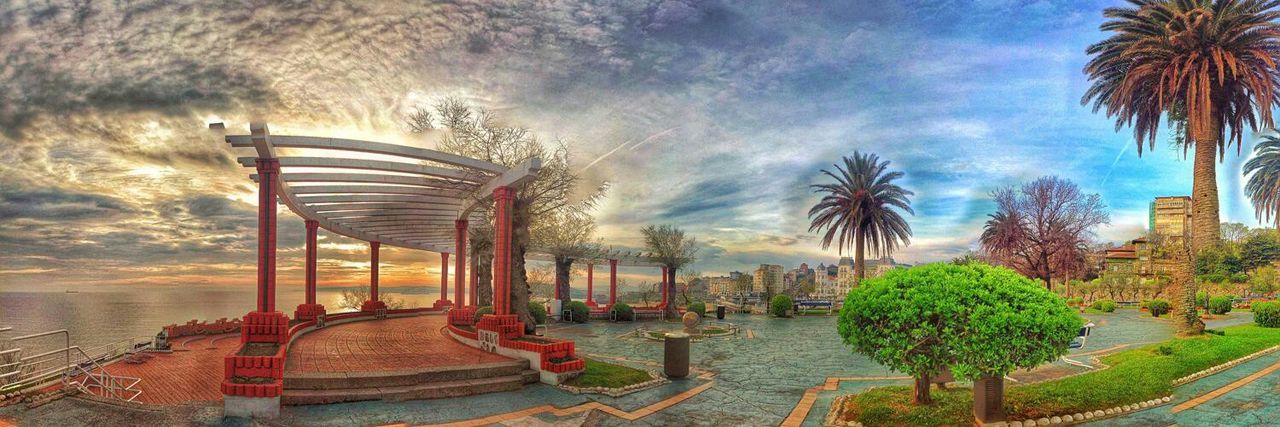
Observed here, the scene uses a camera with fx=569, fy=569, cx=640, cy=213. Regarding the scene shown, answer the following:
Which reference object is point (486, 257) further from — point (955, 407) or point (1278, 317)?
point (1278, 317)

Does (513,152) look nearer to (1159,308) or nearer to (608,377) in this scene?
(608,377)

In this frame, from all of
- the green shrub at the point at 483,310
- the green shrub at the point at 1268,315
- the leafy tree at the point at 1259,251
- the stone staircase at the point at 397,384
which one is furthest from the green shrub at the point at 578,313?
the leafy tree at the point at 1259,251

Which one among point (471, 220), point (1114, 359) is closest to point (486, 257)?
point (471, 220)

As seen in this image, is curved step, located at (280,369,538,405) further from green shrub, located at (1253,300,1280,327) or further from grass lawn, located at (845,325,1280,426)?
green shrub, located at (1253,300,1280,327)

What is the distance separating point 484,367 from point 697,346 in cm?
787

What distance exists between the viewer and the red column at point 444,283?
27.4 meters

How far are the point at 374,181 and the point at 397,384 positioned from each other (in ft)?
20.6

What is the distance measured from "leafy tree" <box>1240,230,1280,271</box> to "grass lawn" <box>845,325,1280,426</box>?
48.4 m

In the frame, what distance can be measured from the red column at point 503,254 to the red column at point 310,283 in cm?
876

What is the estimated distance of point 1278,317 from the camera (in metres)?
17.8

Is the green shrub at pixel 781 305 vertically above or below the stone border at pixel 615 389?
below

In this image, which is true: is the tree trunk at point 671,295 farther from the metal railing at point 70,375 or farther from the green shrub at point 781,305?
the metal railing at point 70,375

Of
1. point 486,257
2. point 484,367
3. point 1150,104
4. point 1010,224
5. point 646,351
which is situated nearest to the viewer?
point 484,367

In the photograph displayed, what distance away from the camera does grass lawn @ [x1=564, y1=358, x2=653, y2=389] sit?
34.5 feet
